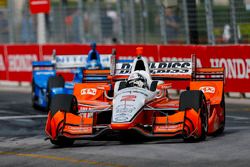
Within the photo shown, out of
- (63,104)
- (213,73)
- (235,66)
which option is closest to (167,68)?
(213,73)

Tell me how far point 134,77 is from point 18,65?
51.9 ft

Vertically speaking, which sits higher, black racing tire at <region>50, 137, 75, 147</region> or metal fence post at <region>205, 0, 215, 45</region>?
metal fence post at <region>205, 0, 215, 45</region>

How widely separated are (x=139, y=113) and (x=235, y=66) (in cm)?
934

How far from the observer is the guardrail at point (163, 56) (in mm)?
21703

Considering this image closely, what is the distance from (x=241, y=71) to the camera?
21.7m

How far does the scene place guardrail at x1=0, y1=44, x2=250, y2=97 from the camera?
21.7m

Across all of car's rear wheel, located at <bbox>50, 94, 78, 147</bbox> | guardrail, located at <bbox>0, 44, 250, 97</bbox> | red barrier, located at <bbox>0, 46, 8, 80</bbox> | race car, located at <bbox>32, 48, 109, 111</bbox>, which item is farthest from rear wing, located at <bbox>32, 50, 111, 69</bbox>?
red barrier, located at <bbox>0, 46, 8, 80</bbox>

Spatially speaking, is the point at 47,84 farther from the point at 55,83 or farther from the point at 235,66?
the point at 235,66

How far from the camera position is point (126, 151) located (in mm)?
12133

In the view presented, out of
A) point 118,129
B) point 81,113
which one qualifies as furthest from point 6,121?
point 118,129

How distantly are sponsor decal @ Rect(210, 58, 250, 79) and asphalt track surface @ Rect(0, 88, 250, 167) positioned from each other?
17.3ft

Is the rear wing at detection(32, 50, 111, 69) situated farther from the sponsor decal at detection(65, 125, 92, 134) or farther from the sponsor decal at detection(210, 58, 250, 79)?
the sponsor decal at detection(65, 125, 92, 134)

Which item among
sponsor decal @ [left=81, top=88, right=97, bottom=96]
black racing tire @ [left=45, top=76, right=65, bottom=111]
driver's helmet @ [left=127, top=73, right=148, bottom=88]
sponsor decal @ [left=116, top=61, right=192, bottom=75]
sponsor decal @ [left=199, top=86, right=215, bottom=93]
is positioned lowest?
black racing tire @ [left=45, top=76, right=65, bottom=111]

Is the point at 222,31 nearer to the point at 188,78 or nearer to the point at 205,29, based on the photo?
the point at 205,29
